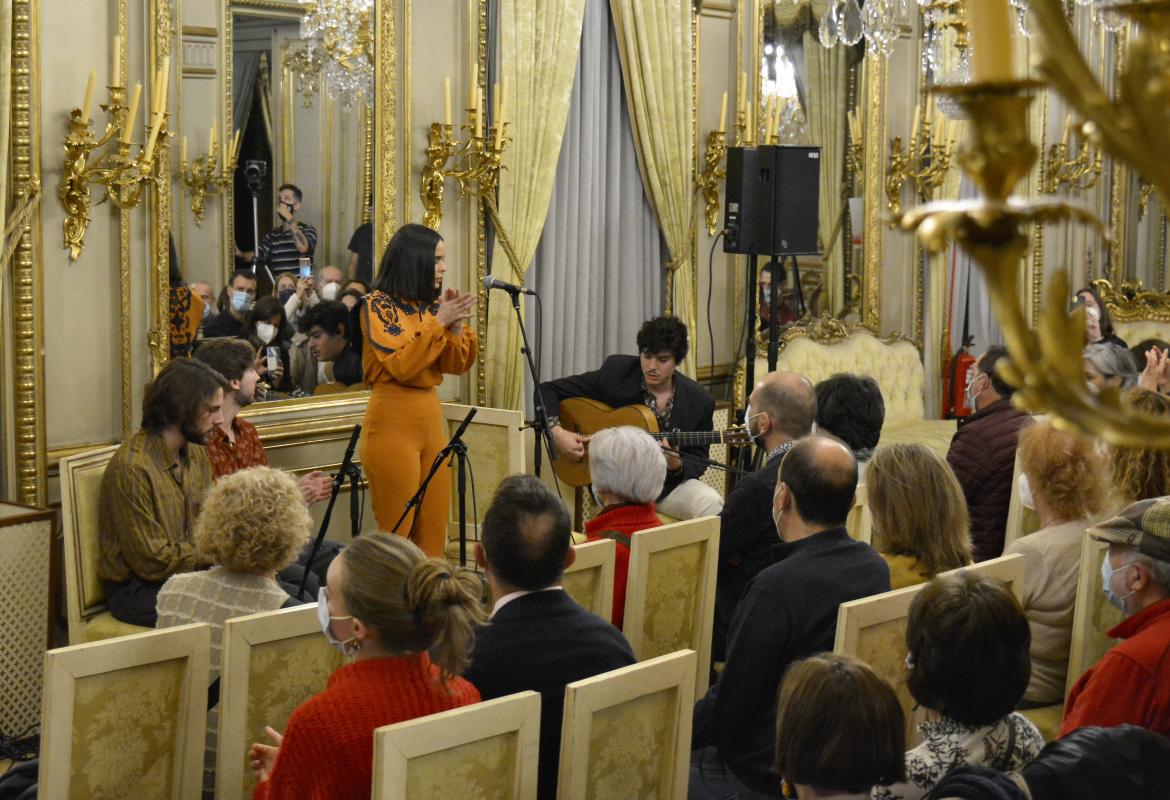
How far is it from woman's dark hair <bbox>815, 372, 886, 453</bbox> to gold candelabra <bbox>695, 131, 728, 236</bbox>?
9.38ft

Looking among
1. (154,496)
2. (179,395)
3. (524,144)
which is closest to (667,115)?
(524,144)

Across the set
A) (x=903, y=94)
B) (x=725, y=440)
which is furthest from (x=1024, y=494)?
(x=903, y=94)

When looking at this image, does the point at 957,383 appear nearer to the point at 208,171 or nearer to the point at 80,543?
the point at 208,171

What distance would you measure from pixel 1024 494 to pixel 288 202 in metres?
2.93

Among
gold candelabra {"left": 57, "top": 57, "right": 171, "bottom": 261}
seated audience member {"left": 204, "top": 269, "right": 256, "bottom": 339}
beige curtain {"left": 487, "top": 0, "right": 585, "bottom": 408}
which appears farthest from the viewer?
beige curtain {"left": 487, "top": 0, "right": 585, "bottom": 408}

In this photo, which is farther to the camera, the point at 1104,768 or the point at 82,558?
the point at 82,558

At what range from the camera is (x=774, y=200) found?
249 inches

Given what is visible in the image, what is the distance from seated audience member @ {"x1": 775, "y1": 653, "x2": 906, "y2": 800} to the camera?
1913 millimetres

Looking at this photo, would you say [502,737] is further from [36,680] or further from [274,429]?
[274,429]

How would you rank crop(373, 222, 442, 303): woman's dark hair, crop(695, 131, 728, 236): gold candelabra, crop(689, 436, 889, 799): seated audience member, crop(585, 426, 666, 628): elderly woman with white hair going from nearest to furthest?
crop(689, 436, 889, 799): seated audience member, crop(585, 426, 666, 628): elderly woman with white hair, crop(373, 222, 442, 303): woman's dark hair, crop(695, 131, 728, 236): gold candelabra

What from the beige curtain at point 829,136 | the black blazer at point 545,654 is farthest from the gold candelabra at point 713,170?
the black blazer at point 545,654

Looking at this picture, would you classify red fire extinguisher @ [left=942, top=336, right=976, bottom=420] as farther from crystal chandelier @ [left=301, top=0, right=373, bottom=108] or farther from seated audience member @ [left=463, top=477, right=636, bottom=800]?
seated audience member @ [left=463, top=477, right=636, bottom=800]

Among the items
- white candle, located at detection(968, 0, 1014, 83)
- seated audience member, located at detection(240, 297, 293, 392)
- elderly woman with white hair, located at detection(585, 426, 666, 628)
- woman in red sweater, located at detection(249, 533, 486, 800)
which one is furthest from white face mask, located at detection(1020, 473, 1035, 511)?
white candle, located at detection(968, 0, 1014, 83)

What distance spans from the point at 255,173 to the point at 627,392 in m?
1.74
